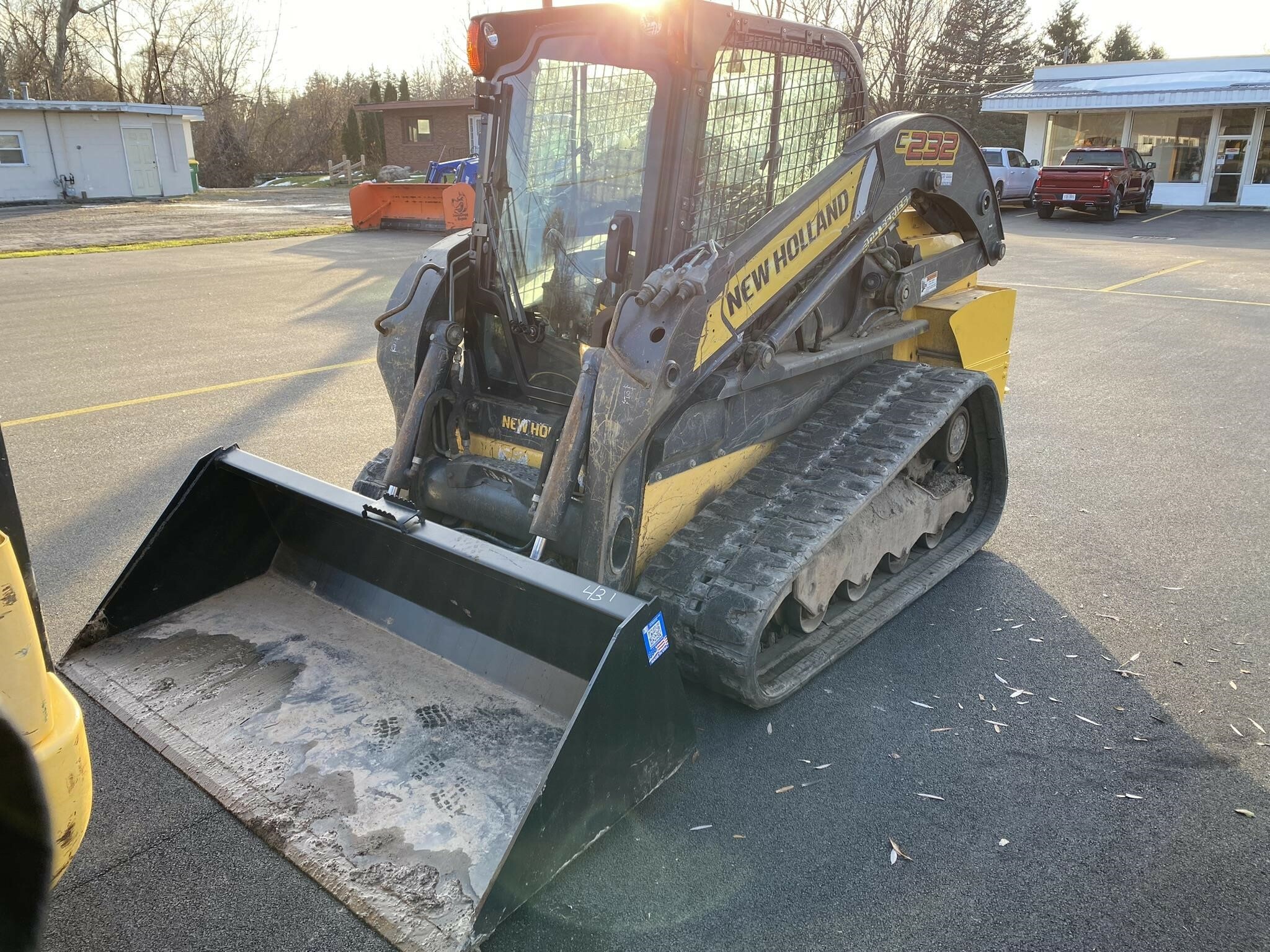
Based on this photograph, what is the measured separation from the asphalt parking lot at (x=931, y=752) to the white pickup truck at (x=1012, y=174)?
22490 mm

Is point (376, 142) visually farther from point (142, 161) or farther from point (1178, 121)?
point (1178, 121)

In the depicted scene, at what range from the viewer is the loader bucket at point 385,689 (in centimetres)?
278

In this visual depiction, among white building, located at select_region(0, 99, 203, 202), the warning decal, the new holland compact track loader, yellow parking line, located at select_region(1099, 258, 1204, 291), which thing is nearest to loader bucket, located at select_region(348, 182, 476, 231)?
yellow parking line, located at select_region(1099, 258, 1204, 291)

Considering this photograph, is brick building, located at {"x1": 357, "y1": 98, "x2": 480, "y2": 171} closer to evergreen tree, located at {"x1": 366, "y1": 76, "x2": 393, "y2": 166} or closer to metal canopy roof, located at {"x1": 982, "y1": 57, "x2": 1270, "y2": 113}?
evergreen tree, located at {"x1": 366, "y1": 76, "x2": 393, "y2": 166}

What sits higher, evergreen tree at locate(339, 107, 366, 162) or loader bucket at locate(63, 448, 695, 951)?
evergreen tree at locate(339, 107, 366, 162)

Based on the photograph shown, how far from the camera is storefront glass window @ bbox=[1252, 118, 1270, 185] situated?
97.6 ft

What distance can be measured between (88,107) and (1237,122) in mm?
35121

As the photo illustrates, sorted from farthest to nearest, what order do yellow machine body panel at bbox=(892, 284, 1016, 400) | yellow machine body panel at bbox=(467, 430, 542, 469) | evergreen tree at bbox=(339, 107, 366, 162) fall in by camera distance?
evergreen tree at bbox=(339, 107, 366, 162) < yellow machine body panel at bbox=(892, 284, 1016, 400) < yellow machine body panel at bbox=(467, 430, 542, 469)

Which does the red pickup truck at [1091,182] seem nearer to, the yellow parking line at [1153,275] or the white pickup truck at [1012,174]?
the white pickup truck at [1012,174]

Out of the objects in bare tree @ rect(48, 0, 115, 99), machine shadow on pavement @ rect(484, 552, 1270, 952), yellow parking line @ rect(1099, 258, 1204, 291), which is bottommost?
yellow parking line @ rect(1099, 258, 1204, 291)

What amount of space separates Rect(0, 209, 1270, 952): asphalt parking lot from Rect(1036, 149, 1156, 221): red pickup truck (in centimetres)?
1956

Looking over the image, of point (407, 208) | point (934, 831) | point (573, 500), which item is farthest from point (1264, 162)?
point (934, 831)

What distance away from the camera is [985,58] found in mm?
47938

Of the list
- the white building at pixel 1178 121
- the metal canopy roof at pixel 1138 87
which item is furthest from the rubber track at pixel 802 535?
the white building at pixel 1178 121
